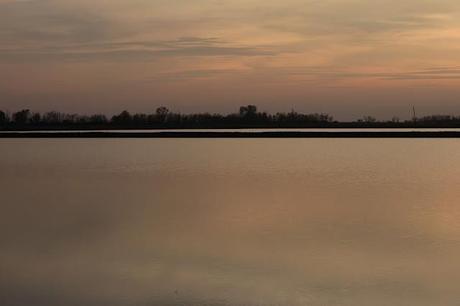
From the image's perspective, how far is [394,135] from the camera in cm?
→ 4453

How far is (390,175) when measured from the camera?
16359 millimetres

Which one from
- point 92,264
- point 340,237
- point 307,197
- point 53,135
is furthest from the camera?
point 53,135

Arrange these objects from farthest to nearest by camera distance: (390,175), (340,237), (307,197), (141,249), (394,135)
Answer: (394,135) → (390,175) → (307,197) → (340,237) → (141,249)

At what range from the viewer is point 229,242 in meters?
7.32

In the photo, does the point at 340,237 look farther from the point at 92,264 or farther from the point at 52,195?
the point at 52,195

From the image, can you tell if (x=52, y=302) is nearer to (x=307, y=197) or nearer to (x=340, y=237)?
(x=340, y=237)

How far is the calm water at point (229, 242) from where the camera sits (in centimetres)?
527

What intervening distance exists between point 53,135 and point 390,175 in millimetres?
34959

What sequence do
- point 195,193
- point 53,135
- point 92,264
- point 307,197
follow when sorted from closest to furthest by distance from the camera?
point 92,264, point 307,197, point 195,193, point 53,135

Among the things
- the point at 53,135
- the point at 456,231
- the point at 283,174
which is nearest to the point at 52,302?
the point at 456,231

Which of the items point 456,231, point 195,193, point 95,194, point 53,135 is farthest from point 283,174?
point 53,135

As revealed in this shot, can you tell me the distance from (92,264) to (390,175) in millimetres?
11171

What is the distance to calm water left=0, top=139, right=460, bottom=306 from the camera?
527cm

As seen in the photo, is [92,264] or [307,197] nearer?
[92,264]
